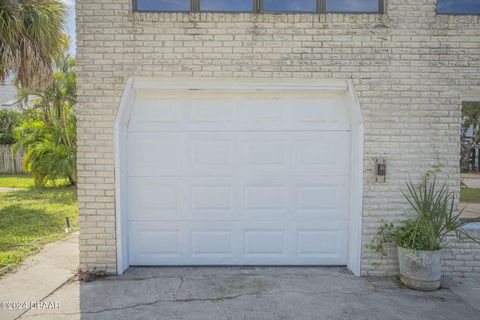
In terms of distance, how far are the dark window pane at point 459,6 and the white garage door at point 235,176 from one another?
1849mm

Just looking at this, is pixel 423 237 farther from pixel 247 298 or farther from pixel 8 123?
pixel 8 123

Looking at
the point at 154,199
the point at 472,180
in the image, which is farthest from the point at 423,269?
the point at 154,199

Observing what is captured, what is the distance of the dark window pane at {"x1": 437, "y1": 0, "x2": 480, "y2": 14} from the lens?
193 inches

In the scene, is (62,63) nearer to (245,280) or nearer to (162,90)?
(162,90)

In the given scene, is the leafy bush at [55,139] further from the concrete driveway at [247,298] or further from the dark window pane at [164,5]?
the concrete driveway at [247,298]

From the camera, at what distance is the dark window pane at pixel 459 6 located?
491 cm

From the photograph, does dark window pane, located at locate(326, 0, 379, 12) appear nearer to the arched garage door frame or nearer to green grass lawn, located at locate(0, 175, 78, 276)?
the arched garage door frame

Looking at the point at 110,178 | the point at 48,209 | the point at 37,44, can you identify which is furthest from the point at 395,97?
the point at 48,209

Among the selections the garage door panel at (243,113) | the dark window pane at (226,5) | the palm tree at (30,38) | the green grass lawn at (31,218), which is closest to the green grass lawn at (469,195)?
the garage door panel at (243,113)

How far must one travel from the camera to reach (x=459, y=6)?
4.94 meters

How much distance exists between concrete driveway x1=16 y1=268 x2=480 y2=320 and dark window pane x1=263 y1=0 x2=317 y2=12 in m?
3.57

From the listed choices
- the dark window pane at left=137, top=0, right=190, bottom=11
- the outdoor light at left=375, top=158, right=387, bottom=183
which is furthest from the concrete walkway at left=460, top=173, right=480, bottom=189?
the dark window pane at left=137, top=0, right=190, bottom=11

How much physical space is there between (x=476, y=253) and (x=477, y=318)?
140cm

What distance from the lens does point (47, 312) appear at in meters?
3.87
